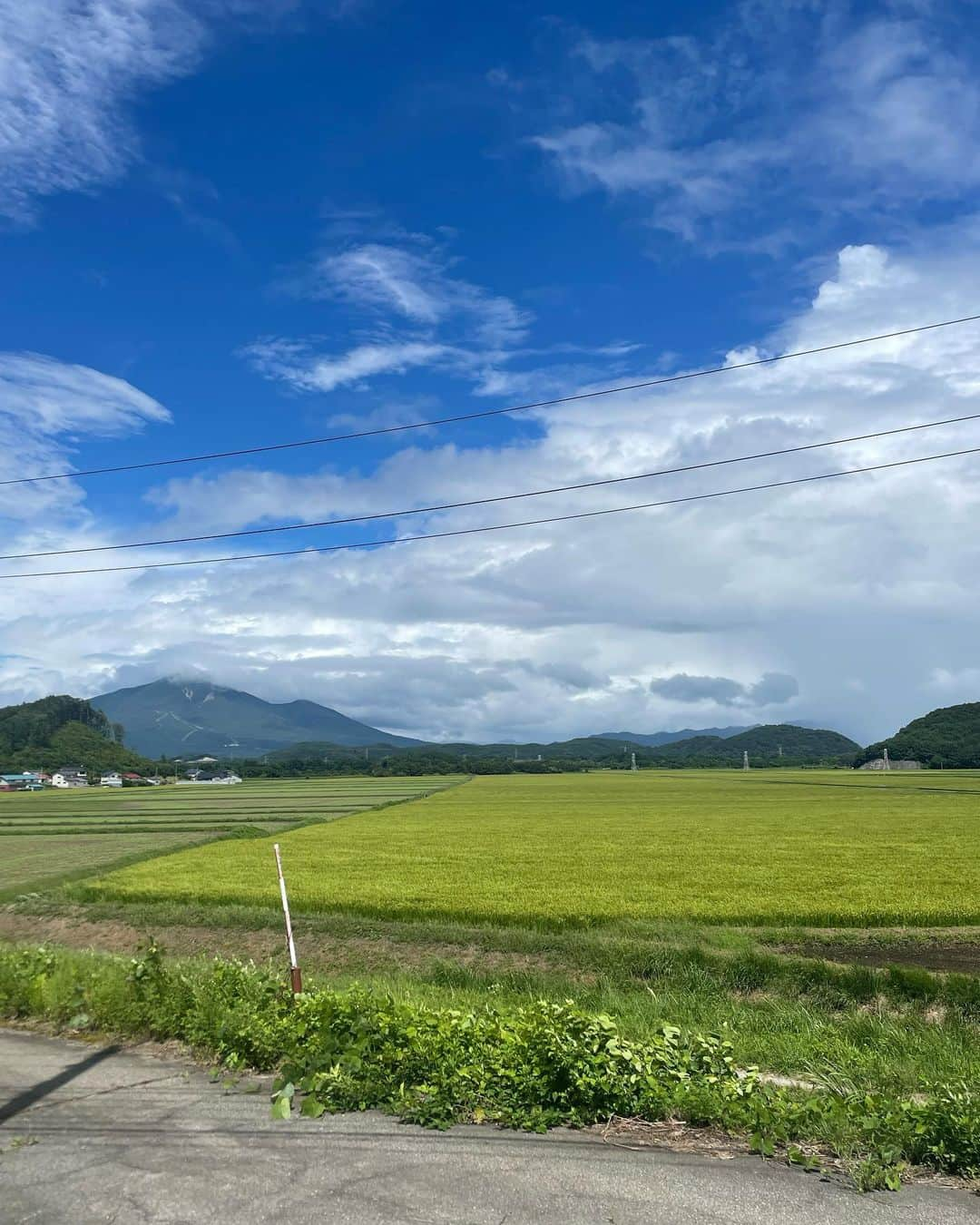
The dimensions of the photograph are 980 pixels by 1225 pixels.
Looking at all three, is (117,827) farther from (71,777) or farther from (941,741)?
(941,741)

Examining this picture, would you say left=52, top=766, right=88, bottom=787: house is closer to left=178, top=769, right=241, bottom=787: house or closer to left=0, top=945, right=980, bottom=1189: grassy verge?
left=178, top=769, right=241, bottom=787: house

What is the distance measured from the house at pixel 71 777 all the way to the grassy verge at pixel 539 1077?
6119 inches

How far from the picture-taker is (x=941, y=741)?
563 feet

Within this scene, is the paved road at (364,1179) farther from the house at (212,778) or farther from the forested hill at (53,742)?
the forested hill at (53,742)

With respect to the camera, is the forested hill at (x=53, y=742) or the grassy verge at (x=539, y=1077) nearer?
the grassy verge at (x=539, y=1077)

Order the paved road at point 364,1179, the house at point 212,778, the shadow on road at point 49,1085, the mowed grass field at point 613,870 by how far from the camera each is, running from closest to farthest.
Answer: the paved road at point 364,1179
the shadow on road at point 49,1085
the mowed grass field at point 613,870
the house at point 212,778

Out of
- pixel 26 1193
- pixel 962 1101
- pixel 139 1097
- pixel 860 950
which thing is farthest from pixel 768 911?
pixel 26 1193

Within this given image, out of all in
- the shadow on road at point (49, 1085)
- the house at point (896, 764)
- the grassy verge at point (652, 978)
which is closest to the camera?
the shadow on road at point (49, 1085)

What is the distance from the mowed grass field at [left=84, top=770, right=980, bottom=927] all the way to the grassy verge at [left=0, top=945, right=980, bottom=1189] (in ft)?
31.1

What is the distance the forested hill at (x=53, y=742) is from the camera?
531 feet

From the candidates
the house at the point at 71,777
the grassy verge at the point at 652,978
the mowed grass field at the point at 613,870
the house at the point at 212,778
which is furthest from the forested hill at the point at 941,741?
the grassy verge at the point at 652,978

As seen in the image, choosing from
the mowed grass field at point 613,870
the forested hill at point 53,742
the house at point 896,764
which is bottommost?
the house at point 896,764

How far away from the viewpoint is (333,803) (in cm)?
6844

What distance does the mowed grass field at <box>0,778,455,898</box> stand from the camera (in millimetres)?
29069
